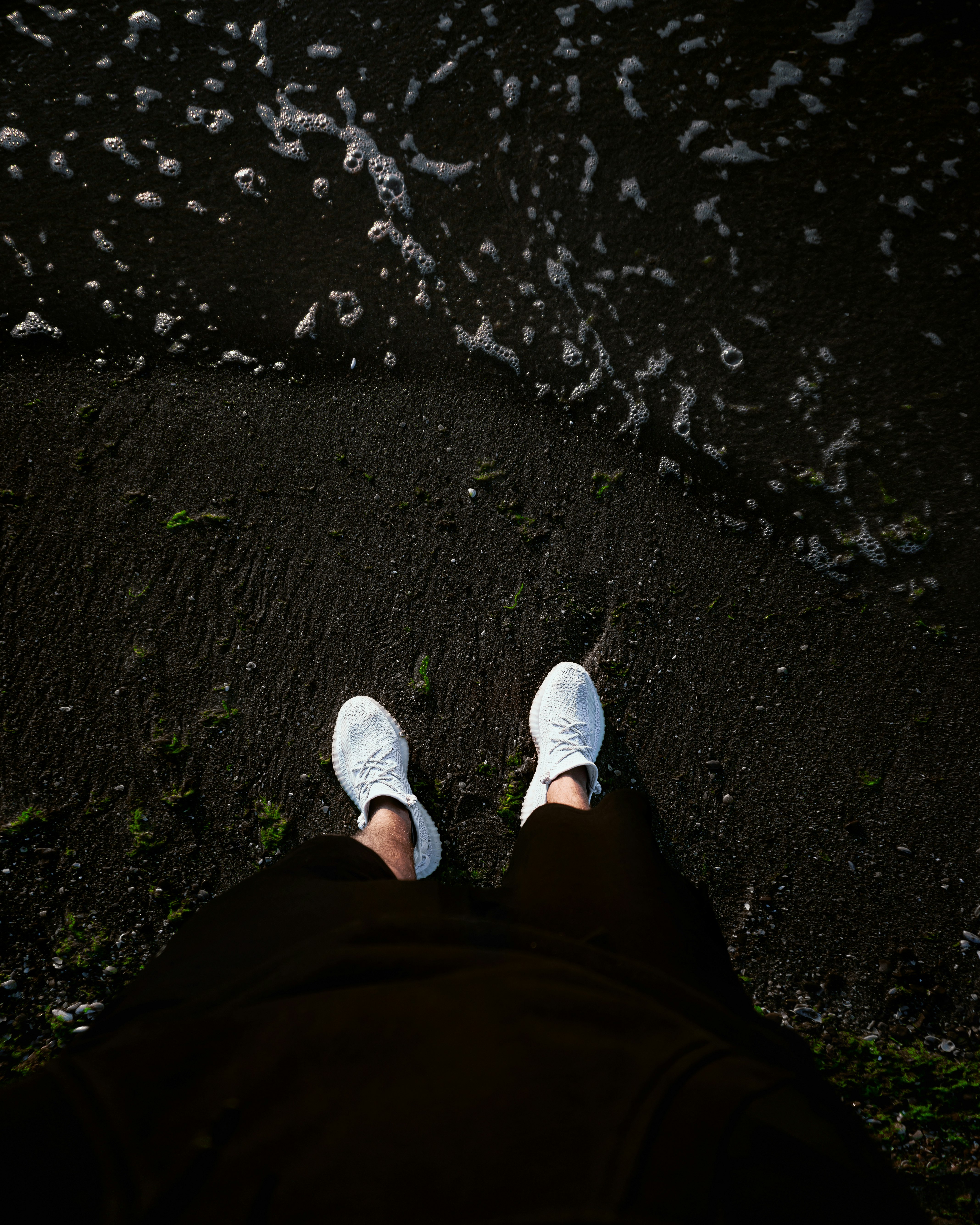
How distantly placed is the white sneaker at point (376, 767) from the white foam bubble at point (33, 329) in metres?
1.82

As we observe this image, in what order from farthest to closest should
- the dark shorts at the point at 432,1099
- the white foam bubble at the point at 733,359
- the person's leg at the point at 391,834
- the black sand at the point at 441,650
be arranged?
the white foam bubble at the point at 733,359 < the black sand at the point at 441,650 < the person's leg at the point at 391,834 < the dark shorts at the point at 432,1099

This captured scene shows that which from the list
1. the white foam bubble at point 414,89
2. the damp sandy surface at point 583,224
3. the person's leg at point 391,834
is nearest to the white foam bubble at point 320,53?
the damp sandy surface at point 583,224

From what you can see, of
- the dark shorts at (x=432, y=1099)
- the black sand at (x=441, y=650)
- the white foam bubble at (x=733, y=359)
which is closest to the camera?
the dark shorts at (x=432, y=1099)

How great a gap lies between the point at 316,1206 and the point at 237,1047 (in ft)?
0.90

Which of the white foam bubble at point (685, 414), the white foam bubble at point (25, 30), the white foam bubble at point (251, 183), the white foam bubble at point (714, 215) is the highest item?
the white foam bubble at point (25, 30)

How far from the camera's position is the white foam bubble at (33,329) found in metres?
2.21

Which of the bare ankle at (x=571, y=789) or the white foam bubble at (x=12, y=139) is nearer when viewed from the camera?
the bare ankle at (x=571, y=789)

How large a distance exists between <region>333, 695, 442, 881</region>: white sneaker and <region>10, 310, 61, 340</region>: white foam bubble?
182cm

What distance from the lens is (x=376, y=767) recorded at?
2033mm

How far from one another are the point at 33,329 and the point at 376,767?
2124 mm

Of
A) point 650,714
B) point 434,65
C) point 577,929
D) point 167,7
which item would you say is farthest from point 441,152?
point 577,929

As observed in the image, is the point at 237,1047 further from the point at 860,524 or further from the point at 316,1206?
the point at 860,524

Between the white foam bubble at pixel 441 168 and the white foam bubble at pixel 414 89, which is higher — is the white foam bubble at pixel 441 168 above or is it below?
below

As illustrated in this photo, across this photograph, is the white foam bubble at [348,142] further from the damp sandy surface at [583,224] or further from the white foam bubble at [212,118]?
the white foam bubble at [212,118]
